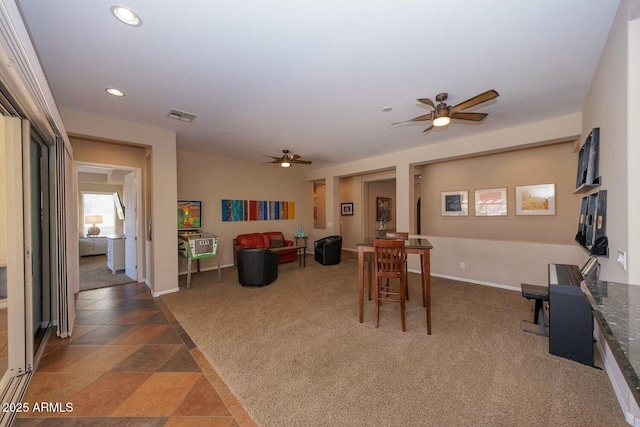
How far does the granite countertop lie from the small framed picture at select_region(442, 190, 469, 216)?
4.53 m

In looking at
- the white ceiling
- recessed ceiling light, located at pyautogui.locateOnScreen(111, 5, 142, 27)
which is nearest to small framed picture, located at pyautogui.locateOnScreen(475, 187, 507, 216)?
the white ceiling

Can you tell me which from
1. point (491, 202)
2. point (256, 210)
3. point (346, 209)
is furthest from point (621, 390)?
point (346, 209)

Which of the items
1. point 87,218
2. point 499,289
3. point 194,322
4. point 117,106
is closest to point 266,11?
point 117,106

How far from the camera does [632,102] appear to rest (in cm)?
167

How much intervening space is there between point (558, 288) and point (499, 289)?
2164 mm

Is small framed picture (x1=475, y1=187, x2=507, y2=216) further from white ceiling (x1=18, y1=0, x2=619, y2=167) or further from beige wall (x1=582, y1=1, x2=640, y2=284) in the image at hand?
beige wall (x1=582, y1=1, x2=640, y2=284)

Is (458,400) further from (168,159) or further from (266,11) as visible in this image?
(168,159)

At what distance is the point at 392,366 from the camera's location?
2.22 m

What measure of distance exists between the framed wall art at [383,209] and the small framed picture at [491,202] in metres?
3.88

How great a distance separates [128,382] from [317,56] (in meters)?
3.21

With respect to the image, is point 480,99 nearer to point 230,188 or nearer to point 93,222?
point 230,188

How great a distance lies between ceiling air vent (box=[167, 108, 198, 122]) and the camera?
3.51 meters

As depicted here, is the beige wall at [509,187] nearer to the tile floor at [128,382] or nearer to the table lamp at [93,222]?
the tile floor at [128,382]

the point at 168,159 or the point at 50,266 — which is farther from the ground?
the point at 168,159
